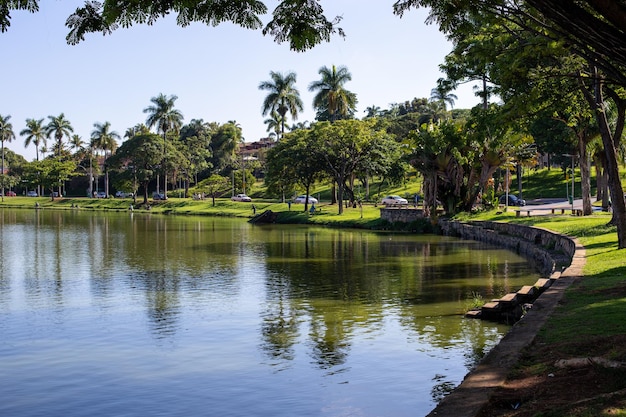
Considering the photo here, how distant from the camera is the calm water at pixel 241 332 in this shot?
13.4 metres

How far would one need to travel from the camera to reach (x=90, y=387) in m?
14.2

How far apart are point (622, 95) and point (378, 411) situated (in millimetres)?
21681

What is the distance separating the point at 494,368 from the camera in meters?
11.1

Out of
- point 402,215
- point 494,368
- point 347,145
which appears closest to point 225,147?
point 347,145

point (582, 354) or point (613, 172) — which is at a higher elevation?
point (613, 172)

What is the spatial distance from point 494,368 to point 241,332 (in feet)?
30.3

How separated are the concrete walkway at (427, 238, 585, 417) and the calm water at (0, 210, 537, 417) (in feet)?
5.10

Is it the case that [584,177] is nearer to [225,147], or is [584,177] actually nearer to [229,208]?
[229,208]

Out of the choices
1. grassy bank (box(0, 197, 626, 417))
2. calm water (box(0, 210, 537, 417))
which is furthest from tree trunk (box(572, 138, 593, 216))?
grassy bank (box(0, 197, 626, 417))

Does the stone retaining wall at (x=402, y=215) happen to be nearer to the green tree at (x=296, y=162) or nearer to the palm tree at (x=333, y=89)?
the green tree at (x=296, y=162)

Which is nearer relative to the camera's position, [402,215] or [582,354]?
[582,354]

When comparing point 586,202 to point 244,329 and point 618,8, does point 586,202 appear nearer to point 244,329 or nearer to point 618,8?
point 244,329

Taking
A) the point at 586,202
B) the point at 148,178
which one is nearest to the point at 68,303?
the point at 586,202

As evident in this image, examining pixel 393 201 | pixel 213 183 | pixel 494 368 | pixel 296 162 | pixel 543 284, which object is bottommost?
pixel 494 368
